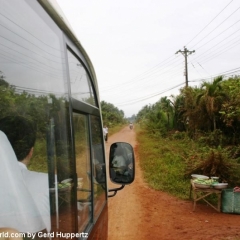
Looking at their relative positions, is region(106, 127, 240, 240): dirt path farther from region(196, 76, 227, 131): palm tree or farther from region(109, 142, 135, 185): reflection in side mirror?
region(196, 76, 227, 131): palm tree

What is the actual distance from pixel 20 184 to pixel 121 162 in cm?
114

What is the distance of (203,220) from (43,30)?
576 centimetres

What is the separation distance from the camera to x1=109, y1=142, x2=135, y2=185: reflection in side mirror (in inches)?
83.5

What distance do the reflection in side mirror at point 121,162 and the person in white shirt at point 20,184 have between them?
98 cm

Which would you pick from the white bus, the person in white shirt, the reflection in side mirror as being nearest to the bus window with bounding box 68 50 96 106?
the white bus

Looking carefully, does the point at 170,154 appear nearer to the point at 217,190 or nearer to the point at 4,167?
the point at 217,190

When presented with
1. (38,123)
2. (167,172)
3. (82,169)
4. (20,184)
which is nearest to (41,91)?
(38,123)

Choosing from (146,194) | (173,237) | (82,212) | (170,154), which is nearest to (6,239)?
(82,212)

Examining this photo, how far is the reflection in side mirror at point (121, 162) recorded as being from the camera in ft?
6.96

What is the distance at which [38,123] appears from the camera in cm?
115

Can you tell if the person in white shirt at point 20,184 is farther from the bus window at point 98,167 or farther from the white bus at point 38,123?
the bus window at point 98,167

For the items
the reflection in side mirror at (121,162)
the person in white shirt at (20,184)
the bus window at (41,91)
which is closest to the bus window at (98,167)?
the reflection in side mirror at (121,162)

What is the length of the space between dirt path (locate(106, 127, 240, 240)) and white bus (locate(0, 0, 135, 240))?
13.7ft

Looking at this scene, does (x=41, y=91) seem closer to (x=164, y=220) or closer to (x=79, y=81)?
(x=79, y=81)
